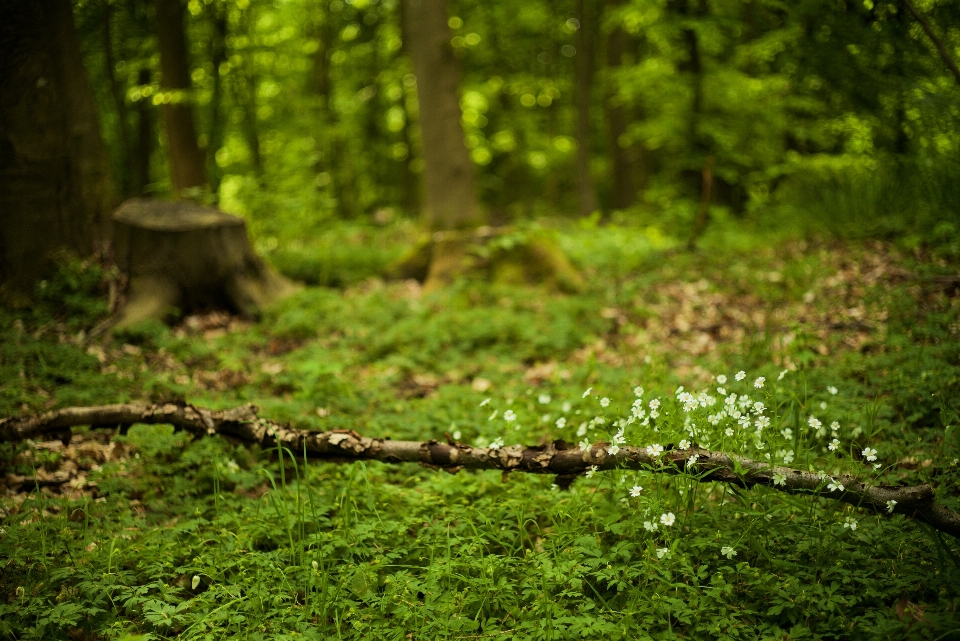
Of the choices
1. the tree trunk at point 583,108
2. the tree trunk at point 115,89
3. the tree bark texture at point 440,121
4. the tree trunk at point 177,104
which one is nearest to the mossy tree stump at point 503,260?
the tree bark texture at point 440,121

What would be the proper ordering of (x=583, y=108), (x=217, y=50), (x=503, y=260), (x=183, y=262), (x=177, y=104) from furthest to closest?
1. (x=217, y=50)
2. (x=583, y=108)
3. (x=177, y=104)
4. (x=503, y=260)
5. (x=183, y=262)

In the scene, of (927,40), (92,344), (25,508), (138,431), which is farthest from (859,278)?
(92,344)

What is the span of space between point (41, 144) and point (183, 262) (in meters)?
1.60

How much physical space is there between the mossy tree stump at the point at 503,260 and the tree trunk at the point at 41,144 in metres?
3.80

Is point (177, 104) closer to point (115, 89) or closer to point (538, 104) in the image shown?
point (115, 89)

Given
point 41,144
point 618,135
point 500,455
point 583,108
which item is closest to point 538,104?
point 618,135

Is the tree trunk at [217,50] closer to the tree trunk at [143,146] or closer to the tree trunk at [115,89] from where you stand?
the tree trunk at [143,146]

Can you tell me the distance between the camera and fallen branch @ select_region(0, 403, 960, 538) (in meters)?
2.49

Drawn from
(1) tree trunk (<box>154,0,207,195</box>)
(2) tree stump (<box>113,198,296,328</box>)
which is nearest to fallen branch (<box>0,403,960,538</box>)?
(2) tree stump (<box>113,198,296,328</box>)

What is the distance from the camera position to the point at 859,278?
5793 mm

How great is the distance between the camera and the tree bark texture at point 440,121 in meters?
8.17

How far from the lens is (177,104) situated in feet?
33.4

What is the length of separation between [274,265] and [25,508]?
18.0 feet

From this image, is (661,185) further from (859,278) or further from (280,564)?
(280,564)
